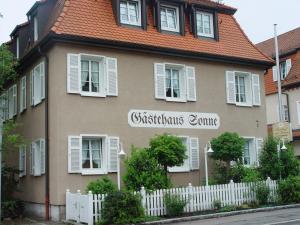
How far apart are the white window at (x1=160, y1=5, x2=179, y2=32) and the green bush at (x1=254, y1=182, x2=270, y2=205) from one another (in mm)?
7848

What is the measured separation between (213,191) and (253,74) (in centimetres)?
747

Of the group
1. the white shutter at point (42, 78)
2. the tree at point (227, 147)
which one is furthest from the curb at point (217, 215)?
the white shutter at point (42, 78)

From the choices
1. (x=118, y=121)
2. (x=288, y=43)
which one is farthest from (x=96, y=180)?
(x=288, y=43)

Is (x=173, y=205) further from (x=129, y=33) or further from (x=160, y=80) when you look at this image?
(x=129, y=33)

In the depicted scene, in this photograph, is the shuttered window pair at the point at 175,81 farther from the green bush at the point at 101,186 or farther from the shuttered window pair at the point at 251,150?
the green bush at the point at 101,186

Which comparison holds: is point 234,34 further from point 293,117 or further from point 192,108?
point 293,117

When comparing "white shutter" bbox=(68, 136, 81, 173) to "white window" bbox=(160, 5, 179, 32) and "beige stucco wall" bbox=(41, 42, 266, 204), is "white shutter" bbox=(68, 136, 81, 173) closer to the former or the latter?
"beige stucco wall" bbox=(41, 42, 266, 204)

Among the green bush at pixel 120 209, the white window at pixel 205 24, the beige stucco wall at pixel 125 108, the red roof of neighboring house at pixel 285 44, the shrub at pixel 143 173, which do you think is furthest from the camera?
the red roof of neighboring house at pixel 285 44

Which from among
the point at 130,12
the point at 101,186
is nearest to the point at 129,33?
the point at 130,12

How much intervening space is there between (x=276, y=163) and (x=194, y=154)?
3430 mm

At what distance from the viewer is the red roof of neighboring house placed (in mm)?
37375

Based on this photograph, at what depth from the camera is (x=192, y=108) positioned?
2248 centimetres

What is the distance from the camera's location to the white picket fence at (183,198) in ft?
54.7

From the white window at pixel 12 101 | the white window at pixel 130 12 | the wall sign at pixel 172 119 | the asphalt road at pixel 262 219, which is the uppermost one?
the white window at pixel 130 12
